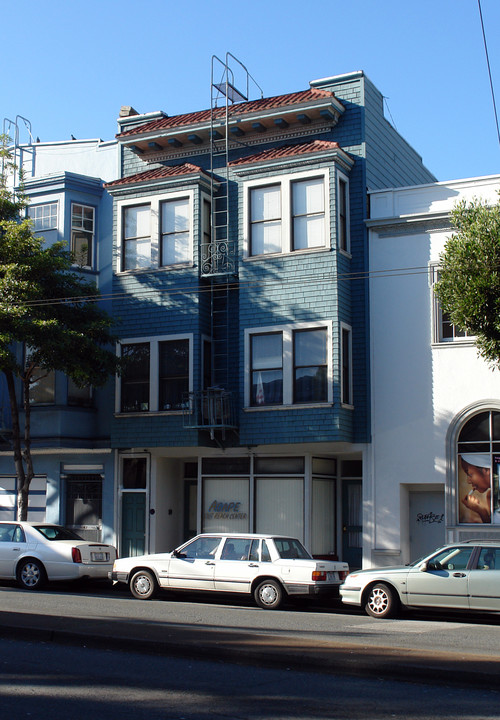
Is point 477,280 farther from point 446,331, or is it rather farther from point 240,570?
point 240,570

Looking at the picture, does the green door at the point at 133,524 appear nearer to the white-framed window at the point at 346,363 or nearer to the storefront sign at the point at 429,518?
the white-framed window at the point at 346,363

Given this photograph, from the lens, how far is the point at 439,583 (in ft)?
50.2

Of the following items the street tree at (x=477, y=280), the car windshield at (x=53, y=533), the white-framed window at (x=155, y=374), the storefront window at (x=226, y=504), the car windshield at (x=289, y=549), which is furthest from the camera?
the white-framed window at (x=155, y=374)

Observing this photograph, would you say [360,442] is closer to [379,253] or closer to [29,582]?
[379,253]

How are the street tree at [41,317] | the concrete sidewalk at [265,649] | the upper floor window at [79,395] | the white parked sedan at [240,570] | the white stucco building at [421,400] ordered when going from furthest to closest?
the upper floor window at [79,395] < the street tree at [41,317] < the white stucco building at [421,400] < the white parked sedan at [240,570] < the concrete sidewalk at [265,649]

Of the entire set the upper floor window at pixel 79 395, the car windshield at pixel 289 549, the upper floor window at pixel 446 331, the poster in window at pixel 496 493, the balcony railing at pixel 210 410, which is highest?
the upper floor window at pixel 446 331

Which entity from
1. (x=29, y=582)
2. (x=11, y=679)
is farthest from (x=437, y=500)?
(x=11, y=679)

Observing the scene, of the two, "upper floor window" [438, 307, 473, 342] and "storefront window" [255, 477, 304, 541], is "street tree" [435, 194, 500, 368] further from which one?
"storefront window" [255, 477, 304, 541]

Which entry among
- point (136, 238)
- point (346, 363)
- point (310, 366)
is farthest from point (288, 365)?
point (136, 238)

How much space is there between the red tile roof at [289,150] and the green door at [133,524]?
9177 mm

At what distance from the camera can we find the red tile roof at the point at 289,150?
72.9 ft

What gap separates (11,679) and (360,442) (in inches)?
540

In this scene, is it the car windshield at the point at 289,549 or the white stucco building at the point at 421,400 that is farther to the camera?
the white stucco building at the point at 421,400

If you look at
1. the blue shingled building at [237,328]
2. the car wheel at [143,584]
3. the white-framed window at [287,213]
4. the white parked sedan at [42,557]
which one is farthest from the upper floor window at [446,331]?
the white parked sedan at [42,557]
